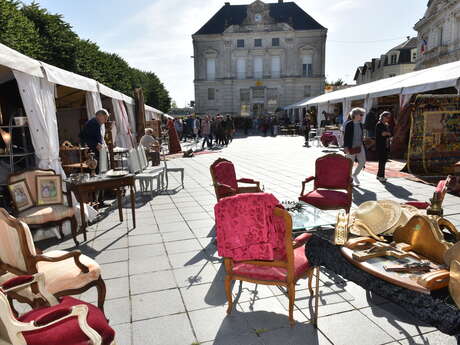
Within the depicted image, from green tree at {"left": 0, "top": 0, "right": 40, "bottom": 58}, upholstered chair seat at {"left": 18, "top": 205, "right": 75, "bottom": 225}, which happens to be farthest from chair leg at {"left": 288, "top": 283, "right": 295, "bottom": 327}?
green tree at {"left": 0, "top": 0, "right": 40, "bottom": 58}

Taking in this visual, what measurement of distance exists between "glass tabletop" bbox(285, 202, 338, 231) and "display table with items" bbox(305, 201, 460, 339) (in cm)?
85

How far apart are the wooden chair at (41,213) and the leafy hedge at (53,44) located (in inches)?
443

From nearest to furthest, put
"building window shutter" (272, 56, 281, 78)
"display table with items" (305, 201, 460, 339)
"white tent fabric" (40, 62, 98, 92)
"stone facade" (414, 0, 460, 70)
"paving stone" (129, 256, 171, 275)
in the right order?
"display table with items" (305, 201, 460, 339), "paving stone" (129, 256, 171, 275), "white tent fabric" (40, 62, 98, 92), "stone facade" (414, 0, 460, 70), "building window shutter" (272, 56, 281, 78)

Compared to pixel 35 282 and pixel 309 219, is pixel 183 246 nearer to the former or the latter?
pixel 309 219

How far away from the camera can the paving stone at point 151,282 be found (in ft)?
10.9

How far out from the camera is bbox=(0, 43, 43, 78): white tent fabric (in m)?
4.56

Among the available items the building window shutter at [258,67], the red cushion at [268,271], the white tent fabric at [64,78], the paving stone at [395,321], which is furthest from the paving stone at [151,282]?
the building window shutter at [258,67]

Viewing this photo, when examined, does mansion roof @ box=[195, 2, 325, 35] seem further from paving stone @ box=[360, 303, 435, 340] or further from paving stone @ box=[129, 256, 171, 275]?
paving stone @ box=[360, 303, 435, 340]

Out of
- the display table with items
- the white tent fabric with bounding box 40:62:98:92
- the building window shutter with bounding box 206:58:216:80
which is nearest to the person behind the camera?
the display table with items

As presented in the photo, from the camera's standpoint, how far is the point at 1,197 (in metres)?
5.80

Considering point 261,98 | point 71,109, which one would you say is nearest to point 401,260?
point 71,109

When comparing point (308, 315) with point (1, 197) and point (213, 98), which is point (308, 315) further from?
point (213, 98)

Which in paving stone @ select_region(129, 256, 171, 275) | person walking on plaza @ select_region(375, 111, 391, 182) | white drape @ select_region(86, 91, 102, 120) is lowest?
paving stone @ select_region(129, 256, 171, 275)

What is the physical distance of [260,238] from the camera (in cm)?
261
